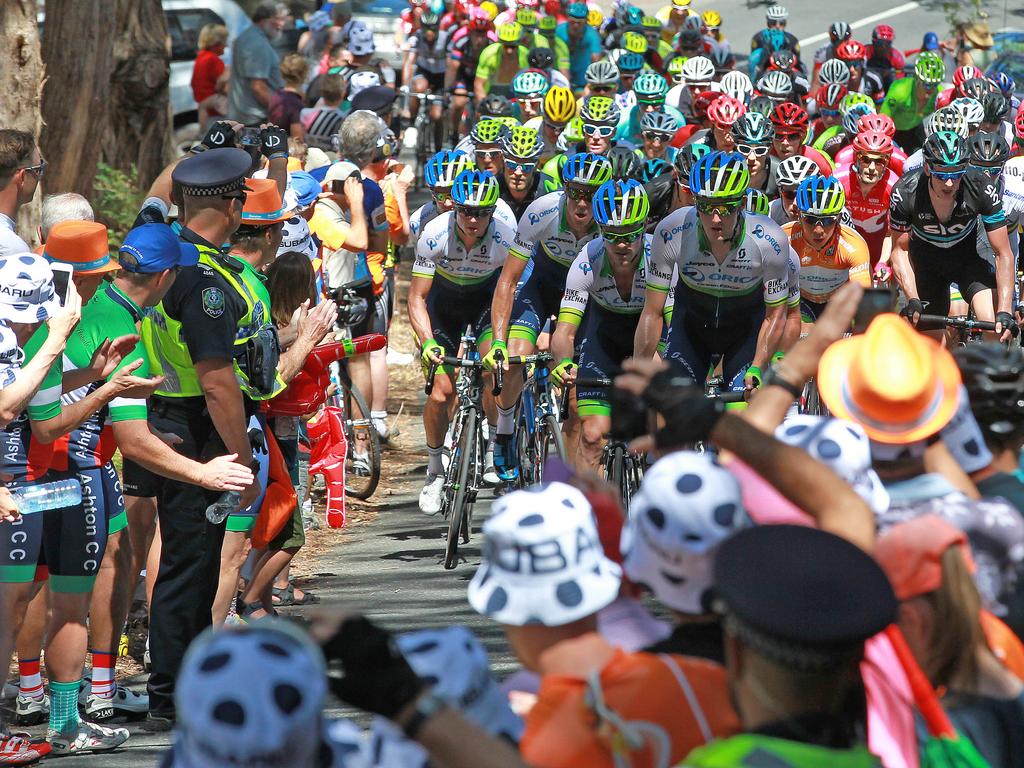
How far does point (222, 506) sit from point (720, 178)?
3949 millimetres

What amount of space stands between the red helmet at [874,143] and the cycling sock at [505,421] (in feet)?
16.4

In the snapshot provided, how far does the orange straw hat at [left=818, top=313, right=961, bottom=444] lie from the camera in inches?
137

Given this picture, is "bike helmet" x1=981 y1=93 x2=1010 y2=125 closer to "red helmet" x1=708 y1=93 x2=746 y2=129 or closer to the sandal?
"red helmet" x1=708 y1=93 x2=746 y2=129

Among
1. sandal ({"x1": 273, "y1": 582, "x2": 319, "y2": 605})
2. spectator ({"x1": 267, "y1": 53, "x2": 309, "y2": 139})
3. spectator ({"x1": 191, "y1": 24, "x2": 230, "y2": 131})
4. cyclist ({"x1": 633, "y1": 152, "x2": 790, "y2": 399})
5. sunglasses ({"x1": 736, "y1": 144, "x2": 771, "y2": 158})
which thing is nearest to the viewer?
sandal ({"x1": 273, "y1": 582, "x2": 319, "y2": 605})

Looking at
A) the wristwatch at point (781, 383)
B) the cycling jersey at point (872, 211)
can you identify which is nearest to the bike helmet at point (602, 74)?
the cycling jersey at point (872, 211)

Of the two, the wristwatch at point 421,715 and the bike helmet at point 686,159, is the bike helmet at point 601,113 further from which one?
the wristwatch at point 421,715

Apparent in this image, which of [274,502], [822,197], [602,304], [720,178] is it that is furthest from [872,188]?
[274,502]

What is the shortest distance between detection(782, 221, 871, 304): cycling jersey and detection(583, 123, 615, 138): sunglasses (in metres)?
2.93

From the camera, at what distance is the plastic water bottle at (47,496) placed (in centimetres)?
555

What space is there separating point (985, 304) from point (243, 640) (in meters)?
9.85

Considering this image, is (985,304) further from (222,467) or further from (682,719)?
(682,719)

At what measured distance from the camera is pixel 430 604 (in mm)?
8109

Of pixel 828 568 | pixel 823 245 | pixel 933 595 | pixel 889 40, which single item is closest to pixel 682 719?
pixel 828 568

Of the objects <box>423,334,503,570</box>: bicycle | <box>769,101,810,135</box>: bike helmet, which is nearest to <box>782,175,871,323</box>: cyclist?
<box>423,334,503,570</box>: bicycle
